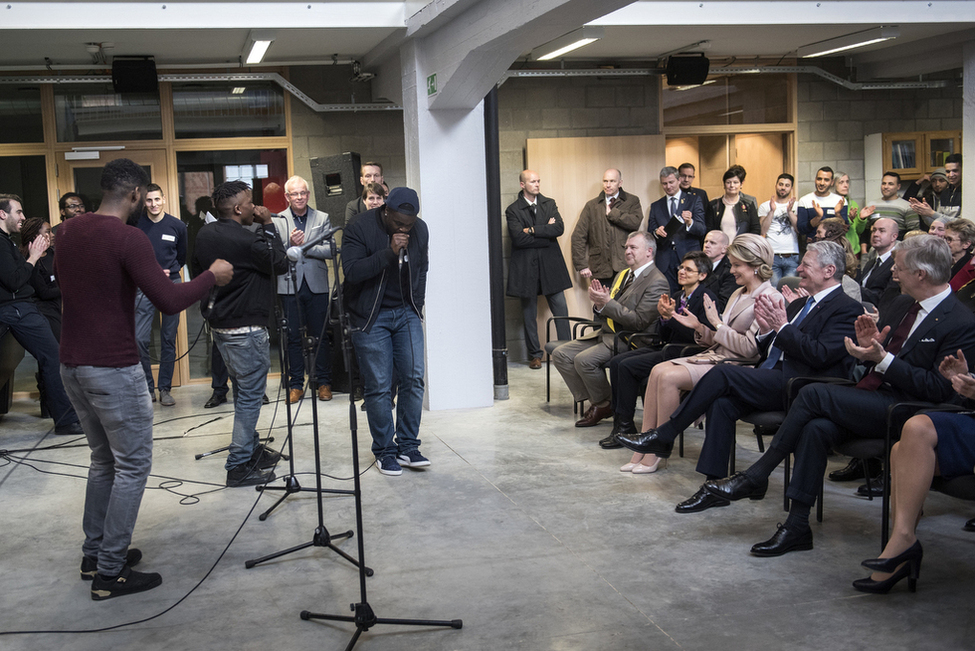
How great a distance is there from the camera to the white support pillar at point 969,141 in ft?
24.6

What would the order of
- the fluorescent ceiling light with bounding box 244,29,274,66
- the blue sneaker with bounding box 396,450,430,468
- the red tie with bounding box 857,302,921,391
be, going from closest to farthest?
the red tie with bounding box 857,302,921,391
the blue sneaker with bounding box 396,450,430,468
the fluorescent ceiling light with bounding box 244,29,274,66

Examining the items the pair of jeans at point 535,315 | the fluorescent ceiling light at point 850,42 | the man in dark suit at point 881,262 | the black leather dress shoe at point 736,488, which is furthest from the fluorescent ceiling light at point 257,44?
the fluorescent ceiling light at point 850,42

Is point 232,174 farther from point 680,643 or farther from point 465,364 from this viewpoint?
point 680,643

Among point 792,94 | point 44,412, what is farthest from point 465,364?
point 792,94

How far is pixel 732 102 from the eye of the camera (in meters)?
9.11

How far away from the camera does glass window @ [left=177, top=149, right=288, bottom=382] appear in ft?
26.2

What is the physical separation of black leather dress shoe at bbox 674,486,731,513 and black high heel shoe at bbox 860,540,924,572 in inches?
38.1

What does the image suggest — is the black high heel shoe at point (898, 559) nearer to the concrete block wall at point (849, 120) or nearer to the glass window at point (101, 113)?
the concrete block wall at point (849, 120)

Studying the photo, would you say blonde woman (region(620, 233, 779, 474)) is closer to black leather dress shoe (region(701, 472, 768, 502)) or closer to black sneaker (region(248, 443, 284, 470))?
black leather dress shoe (region(701, 472, 768, 502))

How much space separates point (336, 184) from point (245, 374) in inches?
133

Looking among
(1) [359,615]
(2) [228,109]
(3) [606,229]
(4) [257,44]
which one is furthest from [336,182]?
(1) [359,615]

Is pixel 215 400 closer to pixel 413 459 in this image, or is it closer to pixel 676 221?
pixel 413 459

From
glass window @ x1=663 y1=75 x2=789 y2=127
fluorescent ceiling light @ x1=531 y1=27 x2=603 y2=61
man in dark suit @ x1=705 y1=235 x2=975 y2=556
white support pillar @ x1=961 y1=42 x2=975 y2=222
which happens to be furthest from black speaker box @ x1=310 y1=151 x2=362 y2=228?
white support pillar @ x1=961 y1=42 x2=975 y2=222

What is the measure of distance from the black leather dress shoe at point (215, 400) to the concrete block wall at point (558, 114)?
9.47 feet
